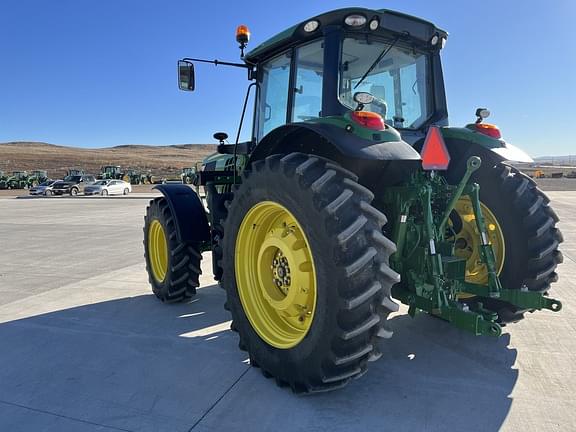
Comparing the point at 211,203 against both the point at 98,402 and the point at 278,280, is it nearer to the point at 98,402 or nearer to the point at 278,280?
the point at 278,280

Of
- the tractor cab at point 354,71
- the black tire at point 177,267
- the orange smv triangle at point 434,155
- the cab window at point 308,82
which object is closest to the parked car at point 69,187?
the black tire at point 177,267

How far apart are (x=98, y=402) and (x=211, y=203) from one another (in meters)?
2.36

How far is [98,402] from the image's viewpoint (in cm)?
262

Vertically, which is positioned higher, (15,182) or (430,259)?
(430,259)

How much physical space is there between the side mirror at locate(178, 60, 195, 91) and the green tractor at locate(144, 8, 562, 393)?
4cm

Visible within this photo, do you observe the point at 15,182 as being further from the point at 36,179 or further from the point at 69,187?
the point at 69,187

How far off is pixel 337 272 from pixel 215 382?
3.98ft

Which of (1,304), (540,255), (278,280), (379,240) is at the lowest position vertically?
(1,304)

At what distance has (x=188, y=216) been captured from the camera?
174 inches

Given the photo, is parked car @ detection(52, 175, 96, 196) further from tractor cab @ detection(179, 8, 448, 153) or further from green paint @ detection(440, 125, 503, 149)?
green paint @ detection(440, 125, 503, 149)

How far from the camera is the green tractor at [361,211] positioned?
2350 mm

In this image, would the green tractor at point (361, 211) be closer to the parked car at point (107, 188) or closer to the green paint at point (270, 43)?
the green paint at point (270, 43)

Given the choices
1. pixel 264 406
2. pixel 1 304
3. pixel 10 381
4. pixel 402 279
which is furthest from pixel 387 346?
pixel 1 304

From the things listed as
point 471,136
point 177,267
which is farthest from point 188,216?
point 471,136
